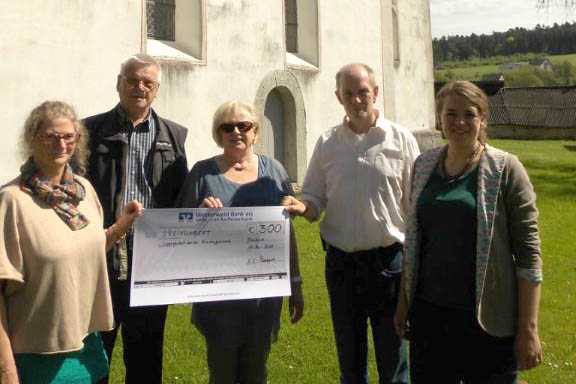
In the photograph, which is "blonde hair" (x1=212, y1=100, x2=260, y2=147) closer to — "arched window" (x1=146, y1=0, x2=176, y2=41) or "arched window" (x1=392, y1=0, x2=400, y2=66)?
"arched window" (x1=146, y1=0, x2=176, y2=41)

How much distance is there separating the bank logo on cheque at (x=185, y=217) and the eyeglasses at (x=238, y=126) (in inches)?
19.8

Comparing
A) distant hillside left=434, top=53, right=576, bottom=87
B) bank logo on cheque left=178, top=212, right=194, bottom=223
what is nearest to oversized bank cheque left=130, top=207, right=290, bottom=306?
bank logo on cheque left=178, top=212, right=194, bottom=223

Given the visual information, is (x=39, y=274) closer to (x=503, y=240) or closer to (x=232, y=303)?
(x=232, y=303)

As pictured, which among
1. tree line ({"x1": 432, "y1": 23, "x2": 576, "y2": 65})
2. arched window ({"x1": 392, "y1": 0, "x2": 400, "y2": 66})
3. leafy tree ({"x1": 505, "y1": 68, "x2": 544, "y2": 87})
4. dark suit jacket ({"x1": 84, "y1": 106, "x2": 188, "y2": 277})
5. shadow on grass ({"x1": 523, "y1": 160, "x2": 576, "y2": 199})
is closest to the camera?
dark suit jacket ({"x1": 84, "y1": 106, "x2": 188, "y2": 277})

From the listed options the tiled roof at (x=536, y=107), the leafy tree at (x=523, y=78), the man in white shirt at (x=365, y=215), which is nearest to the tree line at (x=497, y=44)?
the leafy tree at (x=523, y=78)

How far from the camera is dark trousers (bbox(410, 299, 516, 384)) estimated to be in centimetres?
313

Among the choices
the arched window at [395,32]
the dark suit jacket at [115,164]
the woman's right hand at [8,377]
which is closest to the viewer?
the woman's right hand at [8,377]

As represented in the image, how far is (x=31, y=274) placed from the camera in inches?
113

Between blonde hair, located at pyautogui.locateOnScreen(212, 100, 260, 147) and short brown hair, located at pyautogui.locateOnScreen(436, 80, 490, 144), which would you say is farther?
blonde hair, located at pyautogui.locateOnScreen(212, 100, 260, 147)

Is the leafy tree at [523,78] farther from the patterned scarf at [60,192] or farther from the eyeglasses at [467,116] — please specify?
the patterned scarf at [60,192]

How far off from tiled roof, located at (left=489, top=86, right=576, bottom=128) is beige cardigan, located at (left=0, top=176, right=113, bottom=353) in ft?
144

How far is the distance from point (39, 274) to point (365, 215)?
1838 mm

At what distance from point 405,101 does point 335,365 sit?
49.2 ft

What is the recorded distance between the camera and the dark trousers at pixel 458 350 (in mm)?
3132
